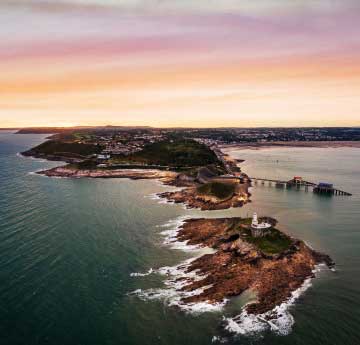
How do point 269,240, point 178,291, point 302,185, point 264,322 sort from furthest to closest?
point 302,185, point 269,240, point 178,291, point 264,322

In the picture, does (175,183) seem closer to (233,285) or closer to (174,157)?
(174,157)

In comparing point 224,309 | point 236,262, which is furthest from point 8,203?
point 224,309

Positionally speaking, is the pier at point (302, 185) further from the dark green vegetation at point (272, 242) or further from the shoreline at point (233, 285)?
the dark green vegetation at point (272, 242)

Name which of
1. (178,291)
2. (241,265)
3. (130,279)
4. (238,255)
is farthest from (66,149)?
(178,291)

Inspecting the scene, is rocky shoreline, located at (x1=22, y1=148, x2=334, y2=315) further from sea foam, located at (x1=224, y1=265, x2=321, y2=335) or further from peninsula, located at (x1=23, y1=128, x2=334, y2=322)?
sea foam, located at (x1=224, y1=265, x2=321, y2=335)

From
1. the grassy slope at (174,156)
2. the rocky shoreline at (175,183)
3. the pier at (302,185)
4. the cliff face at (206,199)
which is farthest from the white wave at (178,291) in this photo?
the grassy slope at (174,156)

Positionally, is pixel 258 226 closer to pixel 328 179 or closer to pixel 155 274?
pixel 155 274
